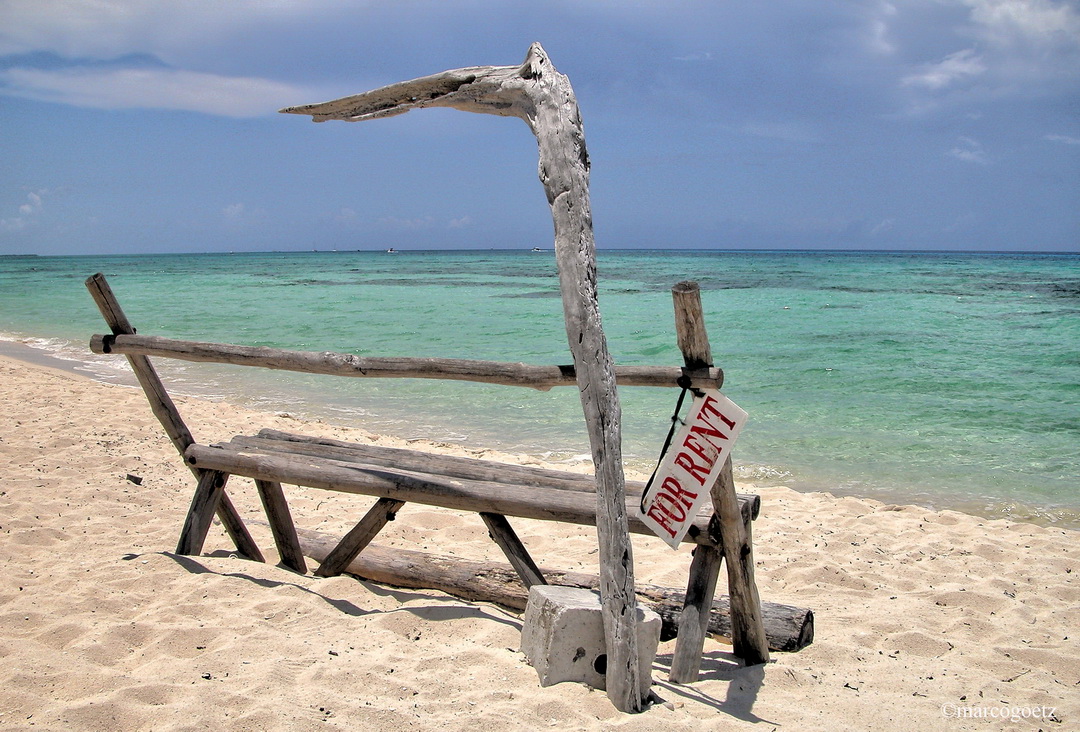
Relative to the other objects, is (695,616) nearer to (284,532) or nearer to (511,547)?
(511,547)

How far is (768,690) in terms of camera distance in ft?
9.64

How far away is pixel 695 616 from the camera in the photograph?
3.09 meters

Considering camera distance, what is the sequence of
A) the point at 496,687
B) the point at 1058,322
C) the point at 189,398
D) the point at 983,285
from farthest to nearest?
the point at 983,285 → the point at 1058,322 → the point at 189,398 → the point at 496,687

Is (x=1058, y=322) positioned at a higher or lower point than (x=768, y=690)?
higher

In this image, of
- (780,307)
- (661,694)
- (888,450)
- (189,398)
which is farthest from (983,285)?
(661,694)

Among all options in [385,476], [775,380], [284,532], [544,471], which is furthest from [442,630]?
[775,380]

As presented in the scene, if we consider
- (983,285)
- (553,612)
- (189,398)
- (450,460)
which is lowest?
(189,398)

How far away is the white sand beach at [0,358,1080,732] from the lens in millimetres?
2516

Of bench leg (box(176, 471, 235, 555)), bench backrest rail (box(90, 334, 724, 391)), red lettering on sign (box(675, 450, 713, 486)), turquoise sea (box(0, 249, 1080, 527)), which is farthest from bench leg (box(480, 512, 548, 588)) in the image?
turquoise sea (box(0, 249, 1080, 527))

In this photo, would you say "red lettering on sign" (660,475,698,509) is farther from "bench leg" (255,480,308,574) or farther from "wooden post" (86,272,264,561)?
"wooden post" (86,272,264,561)

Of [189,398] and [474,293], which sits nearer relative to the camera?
[189,398]

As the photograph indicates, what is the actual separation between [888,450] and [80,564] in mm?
7037

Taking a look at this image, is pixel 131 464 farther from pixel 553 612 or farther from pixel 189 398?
pixel 553 612

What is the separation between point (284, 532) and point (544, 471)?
157 centimetres
